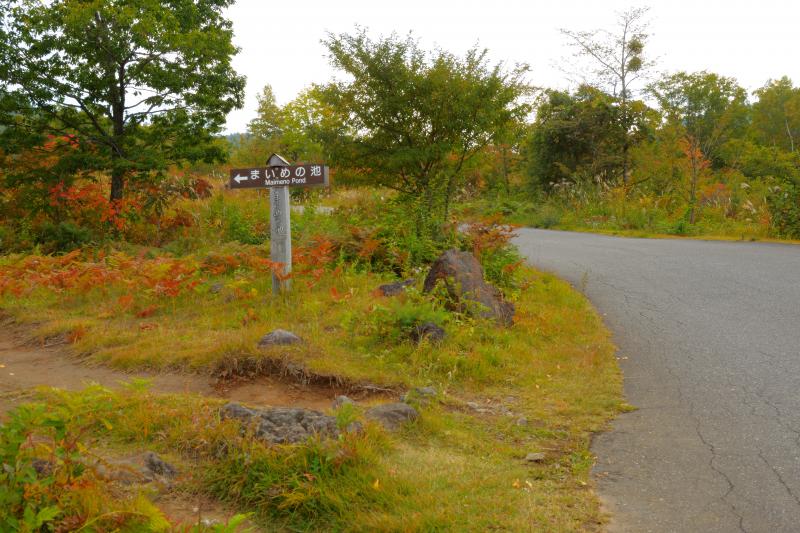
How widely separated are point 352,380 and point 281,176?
11.0ft

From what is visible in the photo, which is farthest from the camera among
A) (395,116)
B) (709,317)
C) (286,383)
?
(395,116)

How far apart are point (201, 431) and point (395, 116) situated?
752cm

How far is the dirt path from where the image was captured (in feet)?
17.8

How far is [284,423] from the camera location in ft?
13.6

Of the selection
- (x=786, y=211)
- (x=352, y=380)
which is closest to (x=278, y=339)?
(x=352, y=380)

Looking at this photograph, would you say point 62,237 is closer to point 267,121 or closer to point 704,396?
point 704,396

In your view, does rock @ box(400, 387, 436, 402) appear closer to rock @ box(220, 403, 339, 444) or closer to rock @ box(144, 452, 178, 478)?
rock @ box(220, 403, 339, 444)

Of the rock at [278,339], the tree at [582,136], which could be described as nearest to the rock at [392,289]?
the rock at [278,339]

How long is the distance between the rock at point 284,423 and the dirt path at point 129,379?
920 mm

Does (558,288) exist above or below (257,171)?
below

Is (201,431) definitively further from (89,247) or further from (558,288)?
(89,247)

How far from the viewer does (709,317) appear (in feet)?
26.9

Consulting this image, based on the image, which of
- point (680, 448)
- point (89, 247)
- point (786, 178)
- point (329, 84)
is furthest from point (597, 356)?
point (786, 178)

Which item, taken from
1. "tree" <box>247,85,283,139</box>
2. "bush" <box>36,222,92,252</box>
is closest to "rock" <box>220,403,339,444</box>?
"bush" <box>36,222,92,252</box>
